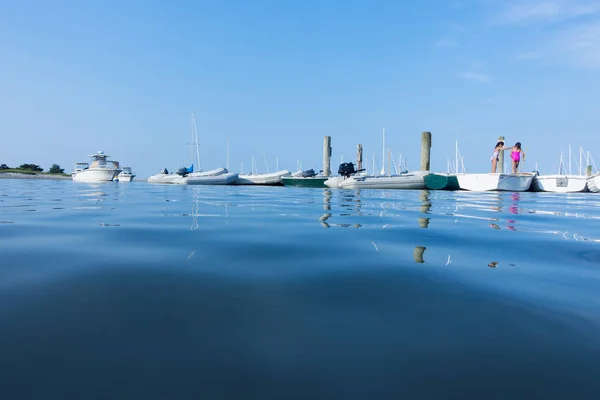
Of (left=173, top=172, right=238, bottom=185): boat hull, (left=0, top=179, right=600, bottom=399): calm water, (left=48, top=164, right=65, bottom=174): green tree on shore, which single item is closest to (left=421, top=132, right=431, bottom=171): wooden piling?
(left=173, top=172, right=238, bottom=185): boat hull

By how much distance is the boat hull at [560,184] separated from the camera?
19281 mm

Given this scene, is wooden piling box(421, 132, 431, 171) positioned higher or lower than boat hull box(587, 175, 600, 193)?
higher

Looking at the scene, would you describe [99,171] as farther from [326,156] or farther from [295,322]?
[295,322]

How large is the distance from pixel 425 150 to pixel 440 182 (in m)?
2.86

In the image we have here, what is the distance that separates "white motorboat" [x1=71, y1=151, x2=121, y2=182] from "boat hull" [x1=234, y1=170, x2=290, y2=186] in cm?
1960

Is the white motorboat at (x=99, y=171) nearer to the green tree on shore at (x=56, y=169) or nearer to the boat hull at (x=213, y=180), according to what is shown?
the boat hull at (x=213, y=180)

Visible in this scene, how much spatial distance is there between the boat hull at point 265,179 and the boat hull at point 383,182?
484 inches

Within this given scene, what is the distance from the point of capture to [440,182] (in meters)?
21.8

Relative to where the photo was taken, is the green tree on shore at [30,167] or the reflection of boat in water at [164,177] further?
the green tree on shore at [30,167]

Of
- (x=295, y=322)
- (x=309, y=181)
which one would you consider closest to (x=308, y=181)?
(x=309, y=181)

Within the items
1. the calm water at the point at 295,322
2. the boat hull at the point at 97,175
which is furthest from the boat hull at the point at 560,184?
the boat hull at the point at 97,175

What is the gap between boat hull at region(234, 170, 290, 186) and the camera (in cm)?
3322

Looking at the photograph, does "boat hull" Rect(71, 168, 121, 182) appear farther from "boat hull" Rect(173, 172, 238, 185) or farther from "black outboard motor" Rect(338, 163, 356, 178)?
"black outboard motor" Rect(338, 163, 356, 178)

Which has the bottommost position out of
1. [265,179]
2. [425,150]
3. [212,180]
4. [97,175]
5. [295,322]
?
[295,322]
